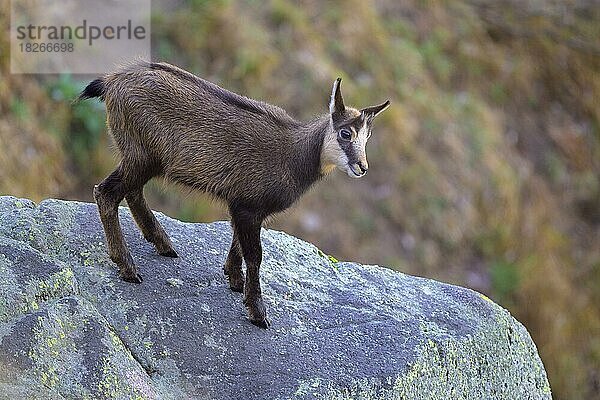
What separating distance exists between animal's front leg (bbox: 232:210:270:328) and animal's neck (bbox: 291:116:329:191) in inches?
12.5

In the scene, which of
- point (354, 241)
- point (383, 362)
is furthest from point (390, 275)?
point (354, 241)

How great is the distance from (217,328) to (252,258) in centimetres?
38

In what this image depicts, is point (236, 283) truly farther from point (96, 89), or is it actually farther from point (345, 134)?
point (96, 89)

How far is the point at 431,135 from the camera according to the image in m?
10.8

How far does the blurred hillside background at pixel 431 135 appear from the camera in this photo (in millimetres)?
8695

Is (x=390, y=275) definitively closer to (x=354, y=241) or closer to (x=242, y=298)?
(x=242, y=298)

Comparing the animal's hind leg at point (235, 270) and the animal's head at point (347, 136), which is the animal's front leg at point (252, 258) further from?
the animal's head at point (347, 136)

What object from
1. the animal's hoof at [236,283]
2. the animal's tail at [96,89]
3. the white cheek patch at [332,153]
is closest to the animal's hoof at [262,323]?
the animal's hoof at [236,283]

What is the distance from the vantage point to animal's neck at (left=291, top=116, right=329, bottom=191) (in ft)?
15.4

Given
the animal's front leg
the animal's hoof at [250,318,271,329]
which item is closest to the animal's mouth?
the animal's front leg

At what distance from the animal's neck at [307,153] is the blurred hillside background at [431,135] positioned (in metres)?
4.16

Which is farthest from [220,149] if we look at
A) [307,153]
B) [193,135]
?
[307,153]

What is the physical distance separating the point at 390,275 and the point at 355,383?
1.19 m

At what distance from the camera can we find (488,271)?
10.3m
